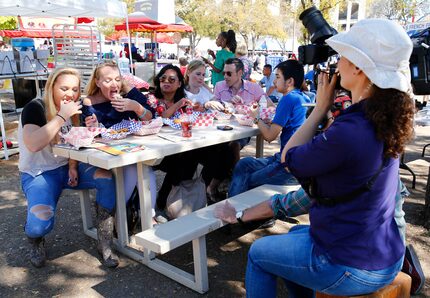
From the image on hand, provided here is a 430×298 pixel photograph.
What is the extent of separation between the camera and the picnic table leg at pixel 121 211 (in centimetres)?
277

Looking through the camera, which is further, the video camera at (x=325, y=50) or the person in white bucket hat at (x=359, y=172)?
the video camera at (x=325, y=50)

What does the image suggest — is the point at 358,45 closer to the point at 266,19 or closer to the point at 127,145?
the point at 127,145

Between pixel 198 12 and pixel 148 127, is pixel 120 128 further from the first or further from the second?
pixel 198 12

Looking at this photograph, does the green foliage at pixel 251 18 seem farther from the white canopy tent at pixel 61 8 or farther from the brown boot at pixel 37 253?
the brown boot at pixel 37 253

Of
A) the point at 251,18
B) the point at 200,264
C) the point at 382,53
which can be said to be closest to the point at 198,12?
the point at 251,18

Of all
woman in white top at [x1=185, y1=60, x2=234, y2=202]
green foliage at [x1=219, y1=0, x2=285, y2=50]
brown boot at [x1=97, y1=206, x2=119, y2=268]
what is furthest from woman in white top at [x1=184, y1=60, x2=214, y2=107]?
green foliage at [x1=219, y1=0, x2=285, y2=50]

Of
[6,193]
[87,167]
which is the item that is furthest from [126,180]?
[6,193]

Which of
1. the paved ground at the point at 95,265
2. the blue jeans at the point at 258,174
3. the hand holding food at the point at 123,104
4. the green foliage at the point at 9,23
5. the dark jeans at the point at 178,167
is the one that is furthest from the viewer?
the green foliage at the point at 9,23

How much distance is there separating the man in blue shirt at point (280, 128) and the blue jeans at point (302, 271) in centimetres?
130

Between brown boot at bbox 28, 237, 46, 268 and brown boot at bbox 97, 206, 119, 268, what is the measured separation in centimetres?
39

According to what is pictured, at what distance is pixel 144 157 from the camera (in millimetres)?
2418

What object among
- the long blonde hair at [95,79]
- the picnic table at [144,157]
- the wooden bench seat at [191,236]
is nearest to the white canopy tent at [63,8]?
the long blonde hair at [95,79]

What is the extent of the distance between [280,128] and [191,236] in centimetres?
116

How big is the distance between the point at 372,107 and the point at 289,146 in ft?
1.52
